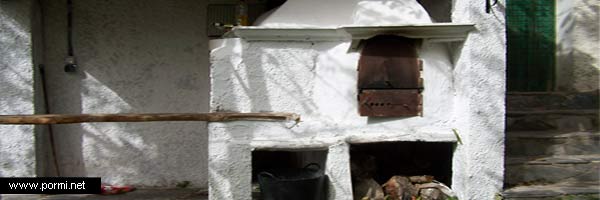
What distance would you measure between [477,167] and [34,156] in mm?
4497

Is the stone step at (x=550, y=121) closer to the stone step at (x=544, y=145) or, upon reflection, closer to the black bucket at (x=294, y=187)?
the stone step at (x=544, y=145)

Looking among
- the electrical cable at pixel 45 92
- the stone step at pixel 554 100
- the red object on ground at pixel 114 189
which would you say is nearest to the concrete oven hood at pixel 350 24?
the stone step at pixel 554 100

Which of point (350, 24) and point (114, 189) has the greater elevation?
point (350, 24)

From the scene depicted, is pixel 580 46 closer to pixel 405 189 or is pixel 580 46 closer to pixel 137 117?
pixel 405 189

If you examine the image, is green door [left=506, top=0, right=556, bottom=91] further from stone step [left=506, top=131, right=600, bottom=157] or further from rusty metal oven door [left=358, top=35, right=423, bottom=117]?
rusty metal oven door [left=358, top=35, right=423, bottom=117]

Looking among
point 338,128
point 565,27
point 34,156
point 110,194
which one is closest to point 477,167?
point 338,128

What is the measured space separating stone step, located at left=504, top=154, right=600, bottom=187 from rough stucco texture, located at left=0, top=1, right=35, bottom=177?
4.96 metres

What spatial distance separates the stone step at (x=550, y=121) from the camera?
4.91m

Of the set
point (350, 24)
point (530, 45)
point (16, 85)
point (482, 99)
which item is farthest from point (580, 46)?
point (16, 85)

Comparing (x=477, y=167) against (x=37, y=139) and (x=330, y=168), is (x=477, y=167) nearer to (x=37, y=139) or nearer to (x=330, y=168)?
(x=330, y=168)

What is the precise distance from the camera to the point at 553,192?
399 centimetres

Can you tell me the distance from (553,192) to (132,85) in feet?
15.1

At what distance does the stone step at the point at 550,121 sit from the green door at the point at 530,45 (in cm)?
94

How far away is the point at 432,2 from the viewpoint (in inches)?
200
